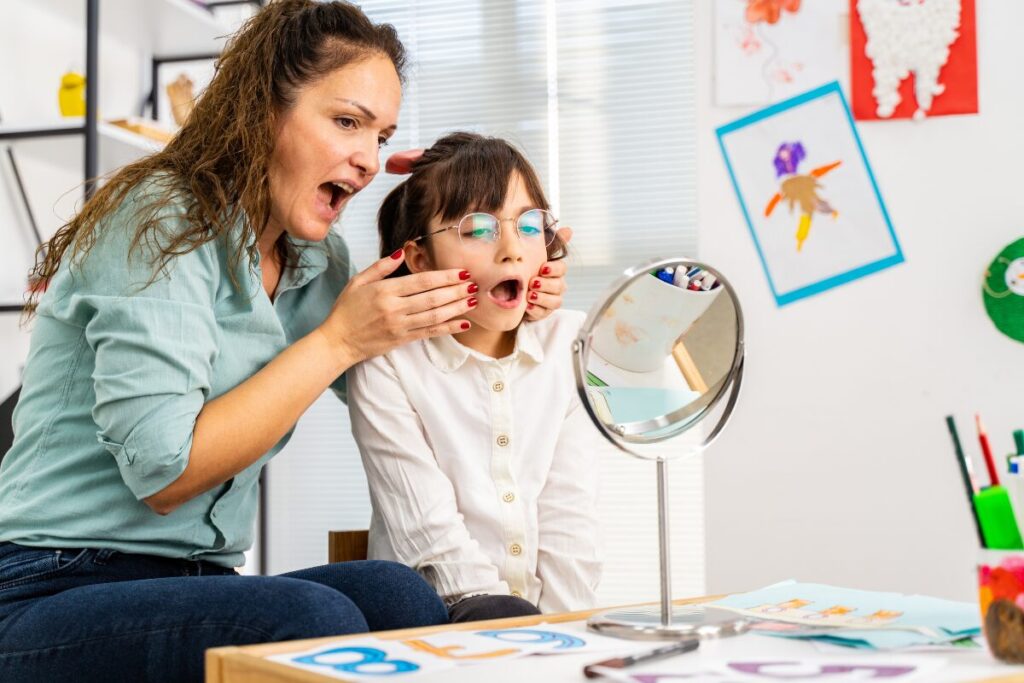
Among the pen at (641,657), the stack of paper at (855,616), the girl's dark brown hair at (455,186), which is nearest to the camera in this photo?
the pen at (641,657)

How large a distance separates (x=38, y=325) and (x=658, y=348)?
0.76m

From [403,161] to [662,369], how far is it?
0.73 m

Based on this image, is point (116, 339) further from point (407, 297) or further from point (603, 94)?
point (603, 94)

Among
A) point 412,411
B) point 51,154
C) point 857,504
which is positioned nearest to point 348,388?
point 412,411

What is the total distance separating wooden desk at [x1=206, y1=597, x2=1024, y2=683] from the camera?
0.73 meters

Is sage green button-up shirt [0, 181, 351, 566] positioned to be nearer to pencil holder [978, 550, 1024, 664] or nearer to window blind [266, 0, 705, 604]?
pencil holder [978, 550, 1024, 664]

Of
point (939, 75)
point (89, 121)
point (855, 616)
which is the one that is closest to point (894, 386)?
point (939, 75)

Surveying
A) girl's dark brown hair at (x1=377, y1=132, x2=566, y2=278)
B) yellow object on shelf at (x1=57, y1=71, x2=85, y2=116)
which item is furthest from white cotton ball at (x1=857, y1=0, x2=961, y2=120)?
yellow object on shelf at (x1=57, y1=71, x2=85, y2=116)

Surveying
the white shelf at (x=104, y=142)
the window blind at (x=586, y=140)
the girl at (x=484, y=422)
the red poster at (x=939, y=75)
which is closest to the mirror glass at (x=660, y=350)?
the girl at (x=484, y=422)

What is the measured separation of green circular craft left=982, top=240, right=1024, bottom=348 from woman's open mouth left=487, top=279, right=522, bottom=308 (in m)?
1.07

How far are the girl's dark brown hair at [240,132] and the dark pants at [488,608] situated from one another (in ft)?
1.55

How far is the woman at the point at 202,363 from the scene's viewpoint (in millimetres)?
1032

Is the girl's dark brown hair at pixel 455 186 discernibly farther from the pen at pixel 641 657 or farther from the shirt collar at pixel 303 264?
the pen at pixel 641 657

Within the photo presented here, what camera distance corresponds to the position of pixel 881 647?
0.82 metres
